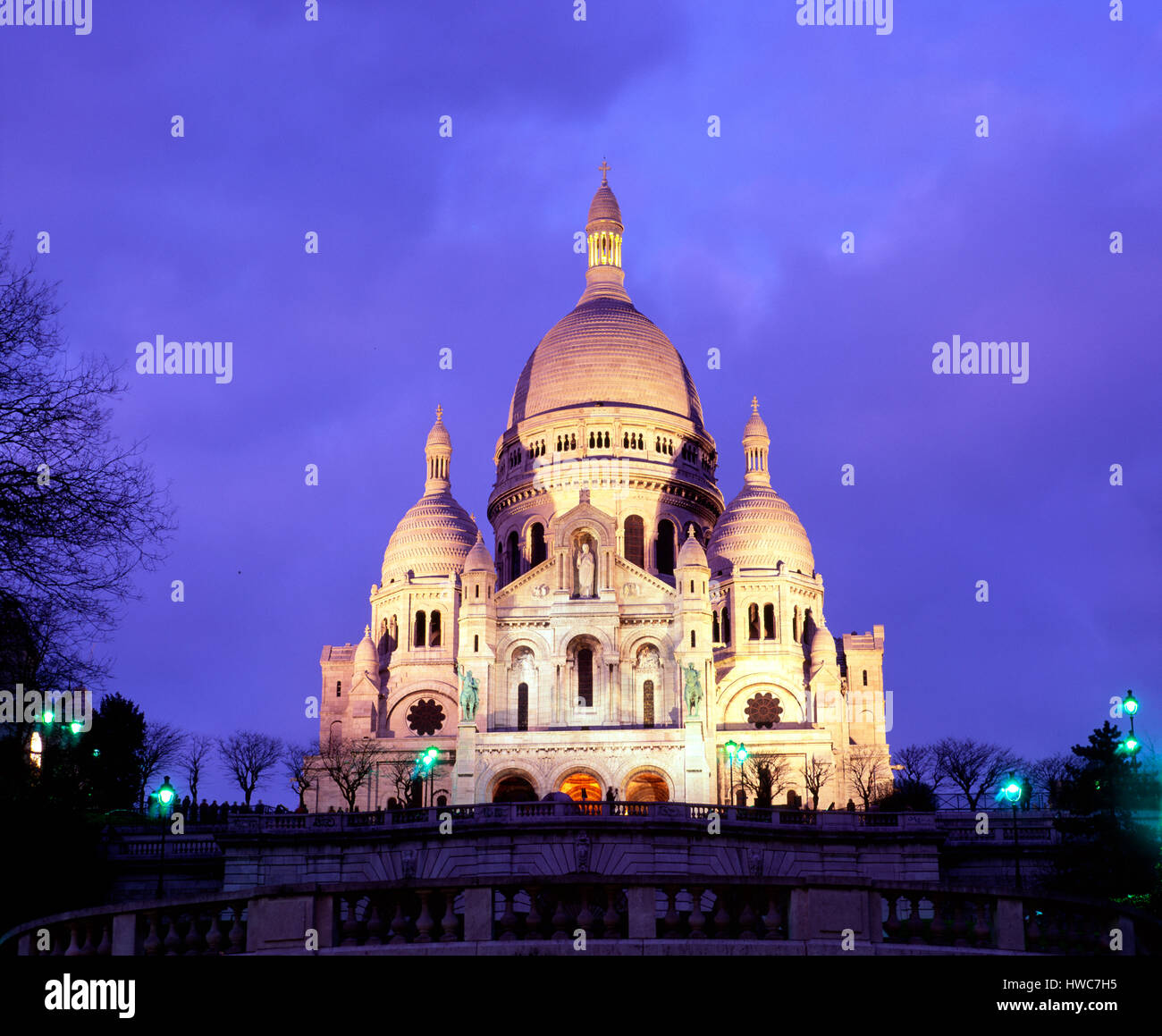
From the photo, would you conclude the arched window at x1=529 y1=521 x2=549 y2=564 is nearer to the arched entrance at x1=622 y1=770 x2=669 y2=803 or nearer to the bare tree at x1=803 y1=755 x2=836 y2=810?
the arched entrance at x1=622 y1=770 x2=669 y2=803

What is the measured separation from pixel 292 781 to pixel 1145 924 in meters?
81.7

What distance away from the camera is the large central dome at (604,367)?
101 m

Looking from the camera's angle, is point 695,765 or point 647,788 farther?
point 647,788

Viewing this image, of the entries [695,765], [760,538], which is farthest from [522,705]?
[760,538]

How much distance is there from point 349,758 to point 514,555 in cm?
2261

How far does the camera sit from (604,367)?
10169 cm

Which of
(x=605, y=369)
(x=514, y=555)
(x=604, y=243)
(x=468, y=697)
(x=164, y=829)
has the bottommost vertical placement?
(x=164, y=829)

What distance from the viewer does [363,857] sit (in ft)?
138

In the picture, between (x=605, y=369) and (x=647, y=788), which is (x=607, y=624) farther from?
(x=605, y=369)

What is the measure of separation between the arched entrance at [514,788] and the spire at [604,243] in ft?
144

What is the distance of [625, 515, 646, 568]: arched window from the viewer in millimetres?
95438

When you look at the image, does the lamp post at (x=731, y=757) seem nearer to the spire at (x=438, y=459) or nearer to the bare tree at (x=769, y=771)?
the bare tree at (x=769, y=771)

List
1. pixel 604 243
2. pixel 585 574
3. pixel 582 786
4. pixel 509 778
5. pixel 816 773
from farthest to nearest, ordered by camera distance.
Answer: pixel 604 243
pixel 585 574
pixel 816 773
pixel 509 778
pixel 582 786
